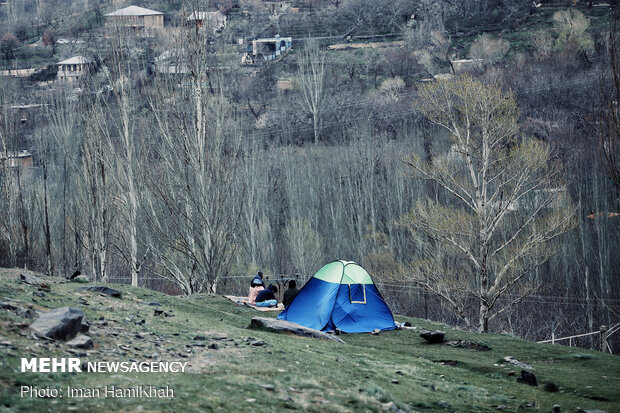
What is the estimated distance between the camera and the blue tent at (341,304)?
15734mm

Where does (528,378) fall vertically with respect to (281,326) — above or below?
below

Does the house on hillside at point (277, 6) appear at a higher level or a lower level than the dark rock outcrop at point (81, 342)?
higher

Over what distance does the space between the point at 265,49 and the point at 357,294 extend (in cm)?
7336

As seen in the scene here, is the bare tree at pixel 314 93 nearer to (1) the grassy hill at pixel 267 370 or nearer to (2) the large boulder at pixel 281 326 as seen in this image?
(2) the large boulder at pixel 281 326

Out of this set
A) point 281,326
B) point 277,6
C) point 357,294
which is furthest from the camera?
point 277,6

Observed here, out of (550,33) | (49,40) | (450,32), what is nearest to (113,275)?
(550,33)

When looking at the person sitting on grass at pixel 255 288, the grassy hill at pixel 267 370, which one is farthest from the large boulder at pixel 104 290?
the person sitting on grass at pixel 255 288

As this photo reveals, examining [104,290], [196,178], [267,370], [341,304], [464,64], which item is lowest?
[341,304]

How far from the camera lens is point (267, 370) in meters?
7.91

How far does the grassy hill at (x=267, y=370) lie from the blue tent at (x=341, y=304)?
7.46ft

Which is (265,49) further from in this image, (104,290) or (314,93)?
Answer: (104,290)

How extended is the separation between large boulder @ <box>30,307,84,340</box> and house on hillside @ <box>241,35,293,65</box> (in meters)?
76.7

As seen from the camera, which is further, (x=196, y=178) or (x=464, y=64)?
(x=464, y=64)

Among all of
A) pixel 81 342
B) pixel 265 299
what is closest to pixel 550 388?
pixel 81 342
